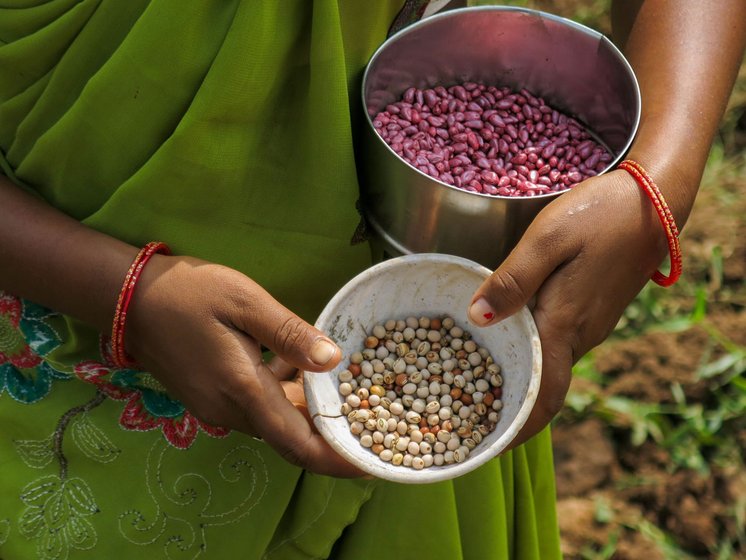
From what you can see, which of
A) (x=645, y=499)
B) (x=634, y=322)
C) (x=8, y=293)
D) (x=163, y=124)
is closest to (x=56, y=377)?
(x=8, y=293)

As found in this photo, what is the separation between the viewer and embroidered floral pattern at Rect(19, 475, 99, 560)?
1.63 meters

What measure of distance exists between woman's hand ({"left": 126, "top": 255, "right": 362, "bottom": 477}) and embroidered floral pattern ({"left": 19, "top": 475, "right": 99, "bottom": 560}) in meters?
0.37

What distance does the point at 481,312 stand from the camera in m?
1.33

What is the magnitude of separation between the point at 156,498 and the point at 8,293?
16.5 inches

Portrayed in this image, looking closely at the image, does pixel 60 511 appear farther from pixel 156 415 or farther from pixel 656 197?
pixel 656 197

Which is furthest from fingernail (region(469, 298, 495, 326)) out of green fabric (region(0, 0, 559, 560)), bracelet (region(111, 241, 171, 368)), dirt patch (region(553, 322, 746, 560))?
dirt patch (region(553, 322, 746, 560))

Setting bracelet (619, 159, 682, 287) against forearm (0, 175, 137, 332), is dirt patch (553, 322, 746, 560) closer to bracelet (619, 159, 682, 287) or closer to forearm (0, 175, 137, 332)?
bracelet (619, 159, 682, 287)

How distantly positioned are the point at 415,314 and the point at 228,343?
332 millimetres

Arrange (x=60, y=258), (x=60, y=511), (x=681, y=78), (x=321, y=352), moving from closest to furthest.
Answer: (x=321, y=352) < (x=60, y=258) < (x=681, y=78) < (x=60, y=511)

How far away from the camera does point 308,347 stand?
1303 millimetres

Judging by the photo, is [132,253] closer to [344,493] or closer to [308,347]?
[308,347]

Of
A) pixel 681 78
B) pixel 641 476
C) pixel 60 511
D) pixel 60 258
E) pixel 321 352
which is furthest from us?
pixel 641 476

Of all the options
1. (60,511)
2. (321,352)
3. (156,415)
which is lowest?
(60,511)

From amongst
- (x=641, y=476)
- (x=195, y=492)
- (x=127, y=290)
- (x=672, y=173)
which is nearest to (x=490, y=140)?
(x=672, y=173)
